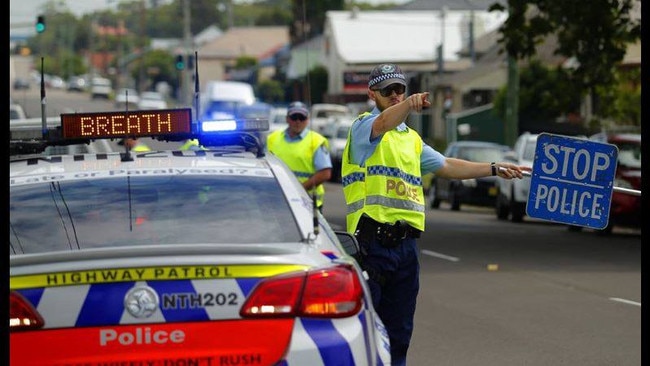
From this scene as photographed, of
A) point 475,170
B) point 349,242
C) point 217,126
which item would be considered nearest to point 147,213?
point 349,242

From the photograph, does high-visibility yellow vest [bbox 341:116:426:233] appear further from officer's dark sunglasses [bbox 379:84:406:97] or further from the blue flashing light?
the blue flashing light

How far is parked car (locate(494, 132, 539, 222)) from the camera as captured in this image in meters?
26.2

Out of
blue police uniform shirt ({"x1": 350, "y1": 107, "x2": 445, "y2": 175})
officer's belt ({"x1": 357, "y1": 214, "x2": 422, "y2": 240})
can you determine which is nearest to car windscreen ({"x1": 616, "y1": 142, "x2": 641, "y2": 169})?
blue police uniform shirt ({"x1": 350, "y1": 107, "x2": 445, "y2": 175})

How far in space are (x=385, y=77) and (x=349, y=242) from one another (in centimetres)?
104

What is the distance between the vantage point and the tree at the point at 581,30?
75.6 ft

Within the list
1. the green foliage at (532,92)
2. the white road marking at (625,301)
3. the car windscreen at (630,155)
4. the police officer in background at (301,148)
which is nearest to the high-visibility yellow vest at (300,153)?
the police officer in background at (301,148)

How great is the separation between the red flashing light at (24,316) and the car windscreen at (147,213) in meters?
0.48

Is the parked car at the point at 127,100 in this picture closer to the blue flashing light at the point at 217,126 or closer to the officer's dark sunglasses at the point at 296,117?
the blue flashing light at the point at 217,126

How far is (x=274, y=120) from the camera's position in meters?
50.3

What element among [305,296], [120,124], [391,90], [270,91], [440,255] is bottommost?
[270,91]

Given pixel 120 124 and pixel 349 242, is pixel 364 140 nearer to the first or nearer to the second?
pixel 349 242

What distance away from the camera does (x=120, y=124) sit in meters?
7.34

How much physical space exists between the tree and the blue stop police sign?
13713 millimetres

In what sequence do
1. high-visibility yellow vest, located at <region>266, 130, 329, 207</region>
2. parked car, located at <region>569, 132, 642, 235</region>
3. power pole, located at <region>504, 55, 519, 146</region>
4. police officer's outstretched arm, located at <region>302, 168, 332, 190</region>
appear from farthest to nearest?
power pole, located at <region>504, 55, 519, 146</region> → parked car, located at <region>569, 132, 642, 235</region> → high-visibility yellow vest, located at <region>266, 130, 329, 207</region> → police officer's outstretched arm, located at <region>302, 168, 332, 190</region>
